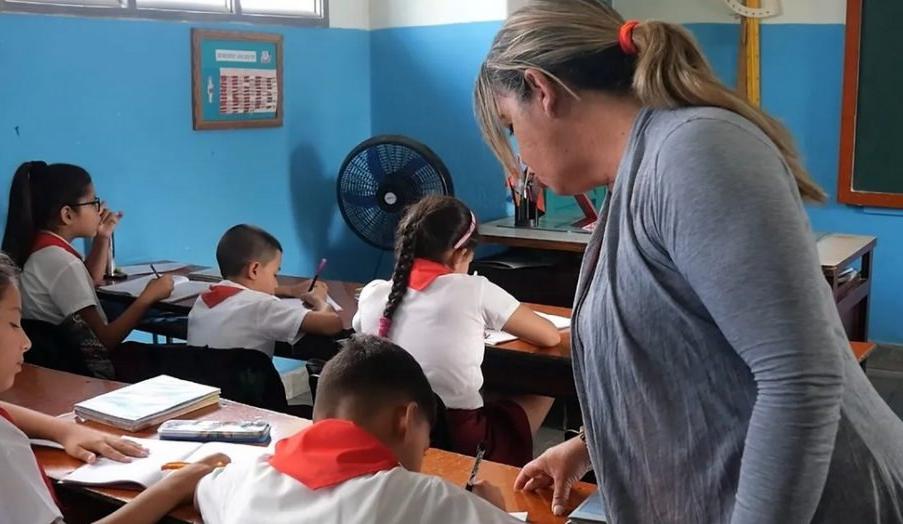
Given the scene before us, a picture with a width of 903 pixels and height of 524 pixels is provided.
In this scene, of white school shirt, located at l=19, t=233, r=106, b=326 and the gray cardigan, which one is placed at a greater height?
the gray cardigan

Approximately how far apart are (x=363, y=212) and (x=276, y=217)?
0.39 meters

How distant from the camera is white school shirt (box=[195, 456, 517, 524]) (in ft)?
4.27

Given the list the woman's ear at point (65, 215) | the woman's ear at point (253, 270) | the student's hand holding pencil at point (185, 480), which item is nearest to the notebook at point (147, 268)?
the woman's ear at point (65, 215)

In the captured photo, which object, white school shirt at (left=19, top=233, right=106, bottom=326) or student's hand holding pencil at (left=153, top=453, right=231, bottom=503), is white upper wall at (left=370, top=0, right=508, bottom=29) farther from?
student's hand holding pencil at (left=153, top=453, right=231, bottom=503)

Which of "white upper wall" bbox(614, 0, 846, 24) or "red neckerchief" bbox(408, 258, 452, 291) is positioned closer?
"red neckerchief" bbox(408, 258, 452, 291)

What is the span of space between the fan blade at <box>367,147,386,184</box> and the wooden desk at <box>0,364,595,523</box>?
2.03 meters

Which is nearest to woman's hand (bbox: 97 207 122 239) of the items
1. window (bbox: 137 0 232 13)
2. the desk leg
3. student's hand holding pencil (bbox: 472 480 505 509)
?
window (bbox: 137 0 232 13)

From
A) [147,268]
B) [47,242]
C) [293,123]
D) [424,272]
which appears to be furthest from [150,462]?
[293,123]

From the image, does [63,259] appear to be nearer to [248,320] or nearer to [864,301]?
[248,320]

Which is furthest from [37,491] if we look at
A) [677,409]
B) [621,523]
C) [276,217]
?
[276,217]

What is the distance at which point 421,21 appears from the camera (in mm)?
4672

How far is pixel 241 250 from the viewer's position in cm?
310

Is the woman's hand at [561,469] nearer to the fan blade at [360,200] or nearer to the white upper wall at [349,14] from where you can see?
the fan blade at [360,200]

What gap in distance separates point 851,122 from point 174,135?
3206 mm
